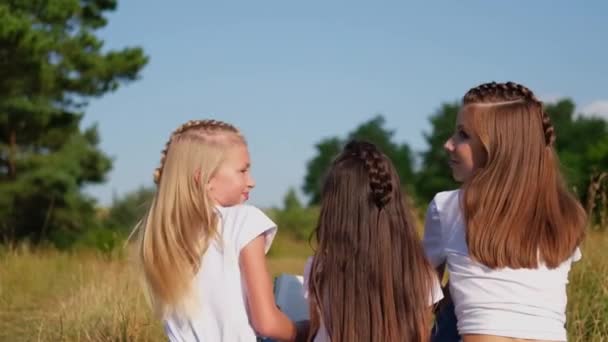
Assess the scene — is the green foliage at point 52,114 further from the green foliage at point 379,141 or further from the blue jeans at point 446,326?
the green foliage at point 379,141

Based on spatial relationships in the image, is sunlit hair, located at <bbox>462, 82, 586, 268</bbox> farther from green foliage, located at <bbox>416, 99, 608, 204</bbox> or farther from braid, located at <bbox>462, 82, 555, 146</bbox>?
green foliage, located at <bbox>416, 99, 608, 204</bbox>

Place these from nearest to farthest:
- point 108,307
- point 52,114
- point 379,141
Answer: point 108,307
point 52,114
point 379,141

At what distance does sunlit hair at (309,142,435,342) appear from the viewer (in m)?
2.85

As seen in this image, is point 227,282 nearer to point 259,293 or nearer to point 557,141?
point 259,293

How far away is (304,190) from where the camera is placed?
45750 millimetres

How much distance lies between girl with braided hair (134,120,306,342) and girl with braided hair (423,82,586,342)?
0.57 m

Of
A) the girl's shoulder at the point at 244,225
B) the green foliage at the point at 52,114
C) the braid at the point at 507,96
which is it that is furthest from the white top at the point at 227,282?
the green foliage at the point at 52,114

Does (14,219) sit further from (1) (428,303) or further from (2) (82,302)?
(1) (428,303)

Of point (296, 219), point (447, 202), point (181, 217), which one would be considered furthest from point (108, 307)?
point (296, 219)

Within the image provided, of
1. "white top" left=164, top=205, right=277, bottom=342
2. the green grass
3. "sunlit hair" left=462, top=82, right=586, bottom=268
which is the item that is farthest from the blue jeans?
the green grass

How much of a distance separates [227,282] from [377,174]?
574 mm

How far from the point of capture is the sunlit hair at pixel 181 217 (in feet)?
9.48

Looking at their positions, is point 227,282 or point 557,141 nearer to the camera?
point 227,282

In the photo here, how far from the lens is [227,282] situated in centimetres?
287
